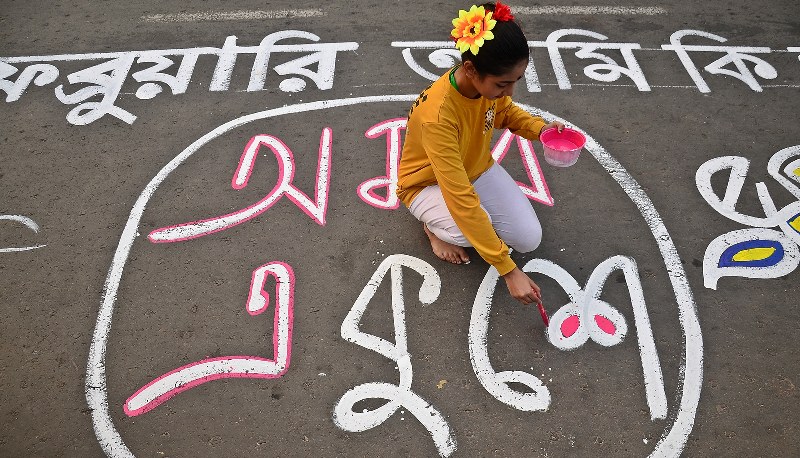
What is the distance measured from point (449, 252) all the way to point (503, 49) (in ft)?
4.75

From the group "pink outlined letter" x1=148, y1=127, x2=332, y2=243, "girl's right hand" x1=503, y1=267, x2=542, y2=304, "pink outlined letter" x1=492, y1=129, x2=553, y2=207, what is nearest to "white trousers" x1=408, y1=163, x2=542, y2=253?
"pink outlined letter" x1=492, y1=129, x2=553, y2=207

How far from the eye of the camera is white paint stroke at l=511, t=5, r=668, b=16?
6.68 metres

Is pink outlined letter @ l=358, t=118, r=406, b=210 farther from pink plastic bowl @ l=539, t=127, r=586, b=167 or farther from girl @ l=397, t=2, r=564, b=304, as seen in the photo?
pink plastic bowl @ l=539, t=127, r=586, b=167

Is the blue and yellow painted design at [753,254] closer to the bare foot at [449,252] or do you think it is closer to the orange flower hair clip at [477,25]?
the bare foot at [449,252]

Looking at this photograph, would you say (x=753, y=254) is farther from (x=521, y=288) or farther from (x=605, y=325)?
(x=521, y=288)

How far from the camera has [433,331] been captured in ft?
12.9

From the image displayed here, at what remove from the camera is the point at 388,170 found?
16.4 feet

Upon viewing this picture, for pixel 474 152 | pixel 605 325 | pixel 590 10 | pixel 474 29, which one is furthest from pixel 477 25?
pixel 590 10

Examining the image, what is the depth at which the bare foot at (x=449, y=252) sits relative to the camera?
14.0 feet

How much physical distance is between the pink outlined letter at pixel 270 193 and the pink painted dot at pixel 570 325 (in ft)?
5.49

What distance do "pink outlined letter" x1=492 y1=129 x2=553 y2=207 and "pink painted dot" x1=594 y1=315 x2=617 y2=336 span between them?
0.99 meters

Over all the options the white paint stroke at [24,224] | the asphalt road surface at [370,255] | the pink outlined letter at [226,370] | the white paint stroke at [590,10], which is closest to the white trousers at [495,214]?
the asphalt road surface at [370,255]

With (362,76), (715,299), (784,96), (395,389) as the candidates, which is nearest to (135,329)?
(395,389)

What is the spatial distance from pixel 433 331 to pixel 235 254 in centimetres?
136
